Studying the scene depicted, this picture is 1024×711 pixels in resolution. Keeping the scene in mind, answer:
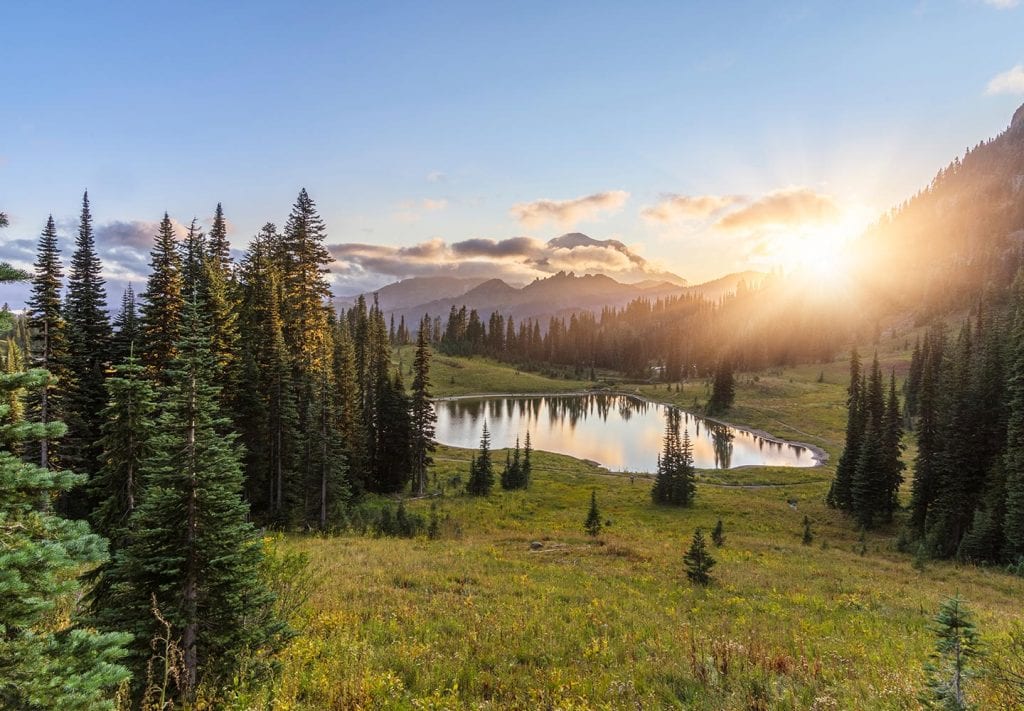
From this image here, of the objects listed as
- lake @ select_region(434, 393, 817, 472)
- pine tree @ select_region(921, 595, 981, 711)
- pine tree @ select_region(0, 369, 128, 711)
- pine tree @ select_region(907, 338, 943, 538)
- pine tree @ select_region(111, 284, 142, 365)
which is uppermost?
pine tree @ select_region(111, 284, 142, 365)

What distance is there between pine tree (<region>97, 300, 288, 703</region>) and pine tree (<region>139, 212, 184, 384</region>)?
2504cm

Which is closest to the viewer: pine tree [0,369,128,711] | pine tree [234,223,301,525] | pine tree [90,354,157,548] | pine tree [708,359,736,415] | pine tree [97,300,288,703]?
pine tree [0,369,128,711]

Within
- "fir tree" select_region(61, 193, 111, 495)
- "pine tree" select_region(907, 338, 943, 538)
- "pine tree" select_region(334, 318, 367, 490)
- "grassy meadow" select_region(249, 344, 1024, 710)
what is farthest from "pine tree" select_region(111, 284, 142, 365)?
"pine tree" select_region(907, 338, 943, 538)

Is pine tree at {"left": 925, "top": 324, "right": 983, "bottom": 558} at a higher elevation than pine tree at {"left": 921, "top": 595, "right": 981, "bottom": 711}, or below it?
below

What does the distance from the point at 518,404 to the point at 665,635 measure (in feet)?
397

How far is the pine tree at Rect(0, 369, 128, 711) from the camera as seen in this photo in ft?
12.9

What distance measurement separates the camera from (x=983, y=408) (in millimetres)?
35406

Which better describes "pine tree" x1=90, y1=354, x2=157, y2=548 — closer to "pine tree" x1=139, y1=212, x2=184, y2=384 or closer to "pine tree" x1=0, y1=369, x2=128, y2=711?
"pine tree" x1=0, y1=369, x2=128, y2=711

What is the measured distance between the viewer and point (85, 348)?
34.0 m

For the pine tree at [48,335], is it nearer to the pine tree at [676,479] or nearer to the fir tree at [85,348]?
the fir tree at [85,348]

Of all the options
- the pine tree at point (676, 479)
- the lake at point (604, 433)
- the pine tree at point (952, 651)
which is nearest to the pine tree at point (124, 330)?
the pine tree at point (952, 651)

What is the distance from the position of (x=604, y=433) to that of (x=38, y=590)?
319 ft

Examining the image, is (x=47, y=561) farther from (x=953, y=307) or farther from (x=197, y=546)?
(x=953, y=307)

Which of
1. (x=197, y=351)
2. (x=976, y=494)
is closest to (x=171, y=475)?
(x=197, y=351)
